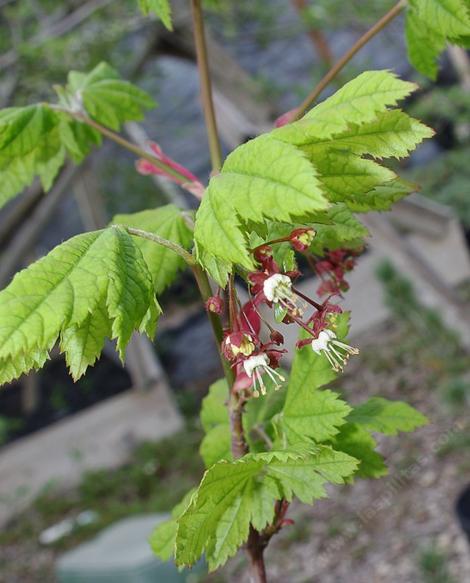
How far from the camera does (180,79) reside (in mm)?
7402

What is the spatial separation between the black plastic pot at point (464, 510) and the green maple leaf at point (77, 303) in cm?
239

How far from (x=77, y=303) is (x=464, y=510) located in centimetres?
257

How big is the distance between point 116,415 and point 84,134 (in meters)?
4.81

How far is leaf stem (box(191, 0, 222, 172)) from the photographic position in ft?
2.86

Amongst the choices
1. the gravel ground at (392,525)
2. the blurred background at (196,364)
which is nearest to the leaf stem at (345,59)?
the blurred background at (196,364)

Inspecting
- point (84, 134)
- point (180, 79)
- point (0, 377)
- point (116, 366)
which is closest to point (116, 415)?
point (116, 366)

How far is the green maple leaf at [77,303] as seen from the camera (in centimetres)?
64

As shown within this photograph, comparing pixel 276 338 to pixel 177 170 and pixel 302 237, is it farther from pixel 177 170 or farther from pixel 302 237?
pixel 177 170

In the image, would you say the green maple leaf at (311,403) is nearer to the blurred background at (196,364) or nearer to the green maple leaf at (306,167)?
the green maple leaf at (306,167)

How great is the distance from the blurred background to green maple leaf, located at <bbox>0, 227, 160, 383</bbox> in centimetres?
258

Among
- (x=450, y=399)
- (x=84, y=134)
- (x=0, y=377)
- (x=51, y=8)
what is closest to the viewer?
(x=0, y=377)

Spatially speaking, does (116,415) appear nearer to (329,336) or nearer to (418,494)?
(418,494)

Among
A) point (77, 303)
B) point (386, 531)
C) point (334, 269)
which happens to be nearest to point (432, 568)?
point (386, 531)

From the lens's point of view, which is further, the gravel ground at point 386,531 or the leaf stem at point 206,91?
the gravel ground at point 386,531
